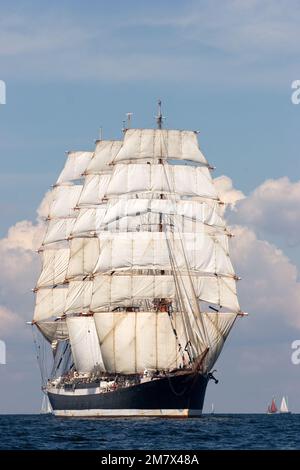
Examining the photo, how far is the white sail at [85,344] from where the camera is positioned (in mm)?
165625

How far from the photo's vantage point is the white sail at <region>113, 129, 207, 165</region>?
16775 centimetres

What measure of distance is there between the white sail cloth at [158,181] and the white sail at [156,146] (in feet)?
5.20

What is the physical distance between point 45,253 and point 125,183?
120 ft

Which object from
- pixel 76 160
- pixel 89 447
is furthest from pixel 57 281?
pixel 89 447

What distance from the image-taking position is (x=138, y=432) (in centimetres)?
11100

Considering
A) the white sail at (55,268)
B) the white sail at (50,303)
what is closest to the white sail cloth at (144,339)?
the white sail at (50,303)

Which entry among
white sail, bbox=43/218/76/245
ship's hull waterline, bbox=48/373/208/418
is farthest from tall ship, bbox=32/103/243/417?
white sail, bbox=43/218/76/245

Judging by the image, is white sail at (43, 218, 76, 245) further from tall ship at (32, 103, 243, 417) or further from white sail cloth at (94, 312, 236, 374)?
white sail cloth at (94, 312, 236, 374)

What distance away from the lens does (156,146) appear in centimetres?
16850

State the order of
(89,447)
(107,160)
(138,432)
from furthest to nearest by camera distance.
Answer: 1. (107,160)
2. (138,432)
3. (89,447)

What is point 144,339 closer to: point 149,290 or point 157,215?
point 149,290

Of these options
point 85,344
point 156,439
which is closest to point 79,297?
point 85,344
